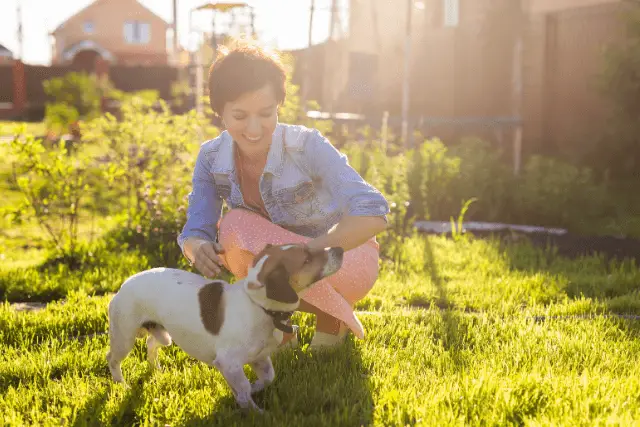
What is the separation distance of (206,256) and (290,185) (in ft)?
1.99

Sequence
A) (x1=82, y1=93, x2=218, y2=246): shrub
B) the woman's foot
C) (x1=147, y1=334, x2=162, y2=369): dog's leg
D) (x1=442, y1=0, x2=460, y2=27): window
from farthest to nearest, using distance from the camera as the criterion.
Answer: (x1=442, y1=0, x2=460, y2=27): window
(x1=82, y1=93, x2=218, y2=246): shrub
the woman's foot
(x1=147, y1=334, x2=162, y2=369): dog's leg

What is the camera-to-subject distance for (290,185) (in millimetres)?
3412

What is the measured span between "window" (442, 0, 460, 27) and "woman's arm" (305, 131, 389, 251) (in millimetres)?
11111

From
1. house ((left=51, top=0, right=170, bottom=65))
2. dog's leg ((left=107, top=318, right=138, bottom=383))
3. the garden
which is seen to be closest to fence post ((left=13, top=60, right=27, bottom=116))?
the garden

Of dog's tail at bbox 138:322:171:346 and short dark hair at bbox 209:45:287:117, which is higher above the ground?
short dark hair at bbox 209:45:287:117

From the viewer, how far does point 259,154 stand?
343cm

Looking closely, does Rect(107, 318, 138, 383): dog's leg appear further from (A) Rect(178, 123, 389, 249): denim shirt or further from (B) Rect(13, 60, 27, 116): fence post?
(B) Rect(13, 60, 27, 116): fence post

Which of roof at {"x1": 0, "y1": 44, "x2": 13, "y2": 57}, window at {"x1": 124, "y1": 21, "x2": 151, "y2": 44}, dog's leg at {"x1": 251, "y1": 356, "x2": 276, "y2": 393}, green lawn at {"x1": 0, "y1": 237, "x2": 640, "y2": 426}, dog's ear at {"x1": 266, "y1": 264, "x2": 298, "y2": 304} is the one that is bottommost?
green lawn at {"x1": 0, "y1": 237, "x2": 640, "y2": 426}

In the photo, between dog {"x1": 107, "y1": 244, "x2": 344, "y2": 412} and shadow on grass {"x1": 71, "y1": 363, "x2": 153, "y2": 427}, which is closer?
dog {"x1": 107, "y1": 244, "x2": 344, "y2": 412}

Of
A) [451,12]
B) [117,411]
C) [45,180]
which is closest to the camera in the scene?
[117,411]

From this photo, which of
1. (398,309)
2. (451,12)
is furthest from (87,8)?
(398,309)

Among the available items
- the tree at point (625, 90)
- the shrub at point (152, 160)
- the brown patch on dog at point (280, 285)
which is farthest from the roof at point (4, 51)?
the brown patch on dog at point (280, 285)

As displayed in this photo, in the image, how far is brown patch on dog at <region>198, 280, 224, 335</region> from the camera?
2723 millimetres

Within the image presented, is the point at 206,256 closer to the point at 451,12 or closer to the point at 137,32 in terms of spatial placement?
the point at 451,12
